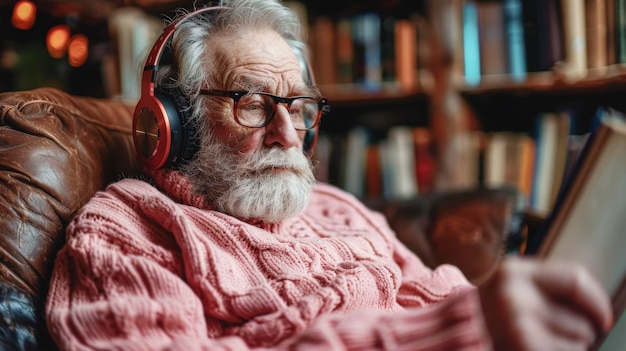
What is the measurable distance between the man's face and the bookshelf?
988 millimetres

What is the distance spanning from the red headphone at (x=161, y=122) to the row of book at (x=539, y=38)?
1239mm

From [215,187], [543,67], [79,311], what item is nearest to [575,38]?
[543,67]

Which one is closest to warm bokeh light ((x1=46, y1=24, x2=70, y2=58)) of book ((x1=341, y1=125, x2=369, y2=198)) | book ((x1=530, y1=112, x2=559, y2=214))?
book ((x1=341, y1=125, x2=369, y2=198))

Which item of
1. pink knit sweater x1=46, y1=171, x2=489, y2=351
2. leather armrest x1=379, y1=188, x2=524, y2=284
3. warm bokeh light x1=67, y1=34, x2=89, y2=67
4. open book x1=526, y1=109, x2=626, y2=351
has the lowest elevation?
leather armrest x1=379, y1=188, x2=524, y2=284

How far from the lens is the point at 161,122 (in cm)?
104

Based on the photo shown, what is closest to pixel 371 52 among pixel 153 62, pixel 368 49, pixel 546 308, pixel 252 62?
pixel 368 49

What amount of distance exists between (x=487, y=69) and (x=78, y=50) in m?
1.65

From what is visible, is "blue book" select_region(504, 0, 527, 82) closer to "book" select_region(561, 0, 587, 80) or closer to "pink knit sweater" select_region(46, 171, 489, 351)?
"book" select_region(561, 0, 587, 80)

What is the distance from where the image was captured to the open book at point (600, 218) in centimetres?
67

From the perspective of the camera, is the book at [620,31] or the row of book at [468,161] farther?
the row of book at [468,161]

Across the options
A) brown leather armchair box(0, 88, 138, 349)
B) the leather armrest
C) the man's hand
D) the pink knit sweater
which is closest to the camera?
the man's hand

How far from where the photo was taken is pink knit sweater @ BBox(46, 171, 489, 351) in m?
0.70

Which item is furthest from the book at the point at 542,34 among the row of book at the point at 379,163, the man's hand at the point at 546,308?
the man's hand at the point at 546,308

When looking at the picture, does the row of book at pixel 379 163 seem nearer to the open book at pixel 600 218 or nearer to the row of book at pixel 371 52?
the row of book at pixel 371 52
